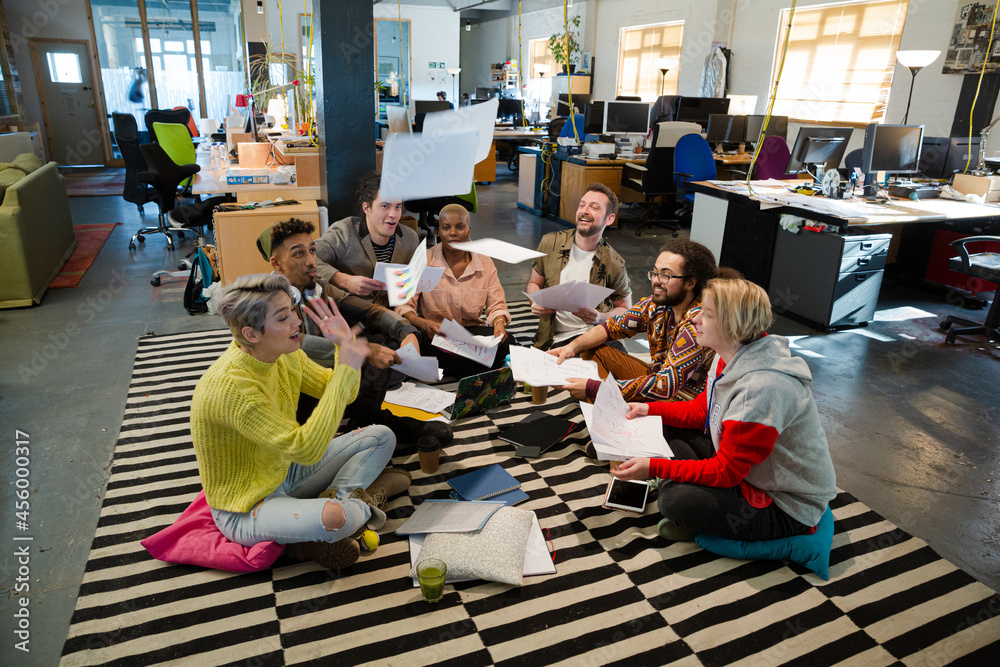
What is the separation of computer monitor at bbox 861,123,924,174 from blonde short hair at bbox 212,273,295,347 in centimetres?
479

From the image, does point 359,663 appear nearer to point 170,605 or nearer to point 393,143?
point 170,605

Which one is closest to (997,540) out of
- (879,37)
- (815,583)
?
(815,583)

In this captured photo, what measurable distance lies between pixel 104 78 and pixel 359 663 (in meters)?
12.6

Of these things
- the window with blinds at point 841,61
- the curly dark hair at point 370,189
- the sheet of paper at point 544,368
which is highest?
the window with blinds at point 841,61

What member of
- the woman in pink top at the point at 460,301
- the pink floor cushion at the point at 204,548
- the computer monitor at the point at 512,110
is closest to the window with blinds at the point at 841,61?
the computer monitor at the point at 512,110

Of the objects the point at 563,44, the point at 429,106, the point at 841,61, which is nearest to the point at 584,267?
the point at 841,61

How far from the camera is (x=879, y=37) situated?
756cm

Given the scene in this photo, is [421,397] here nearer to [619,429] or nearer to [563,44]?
[619,429]

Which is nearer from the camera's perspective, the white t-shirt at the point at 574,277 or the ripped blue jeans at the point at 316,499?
the ripped blue jeans at the point at 316,499

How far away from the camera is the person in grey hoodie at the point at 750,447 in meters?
1.87

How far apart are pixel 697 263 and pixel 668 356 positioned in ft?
1.25

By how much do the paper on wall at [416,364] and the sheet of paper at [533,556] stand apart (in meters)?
0.62

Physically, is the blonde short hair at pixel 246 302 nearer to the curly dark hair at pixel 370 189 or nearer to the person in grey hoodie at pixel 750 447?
the person in grey hoodie at pixel 750 447

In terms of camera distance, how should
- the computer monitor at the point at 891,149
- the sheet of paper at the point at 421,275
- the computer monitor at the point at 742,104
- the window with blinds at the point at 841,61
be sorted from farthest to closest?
the computer monitor at the point at 742,104, the window with blinds at the point at 841,61, the computer monitor at the point at 891,149, the sheet of paper at the point at 421,275
